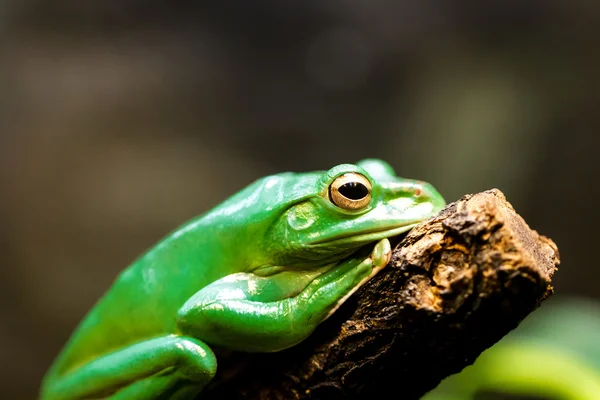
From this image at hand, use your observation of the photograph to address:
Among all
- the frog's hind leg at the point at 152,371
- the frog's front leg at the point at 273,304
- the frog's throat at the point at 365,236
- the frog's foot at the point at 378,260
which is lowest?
the frog's hind leg at the point at 152,371

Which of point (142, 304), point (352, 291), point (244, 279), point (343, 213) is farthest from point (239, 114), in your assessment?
point (352, 291)

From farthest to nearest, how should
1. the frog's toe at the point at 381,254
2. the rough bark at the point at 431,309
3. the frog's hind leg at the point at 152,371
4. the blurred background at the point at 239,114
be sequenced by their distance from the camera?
the blurred background at the point at 239,114
the frog's hind leg at the point at 152,371
the frog's toe at the point at 381,254
the rough bark at the point at 431,309

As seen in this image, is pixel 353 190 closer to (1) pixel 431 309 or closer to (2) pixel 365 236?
(2) pixel 365 236

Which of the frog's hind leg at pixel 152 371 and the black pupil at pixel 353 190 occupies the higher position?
the black pupil at pixel 353 190

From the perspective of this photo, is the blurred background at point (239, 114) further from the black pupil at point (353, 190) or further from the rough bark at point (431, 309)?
the rough bark at point (431, 309)

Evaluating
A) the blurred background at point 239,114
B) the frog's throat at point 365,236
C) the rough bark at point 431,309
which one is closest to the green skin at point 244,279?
the frog's throat at point 365,236

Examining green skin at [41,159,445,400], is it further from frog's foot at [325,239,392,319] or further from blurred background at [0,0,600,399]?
blurred background at [0,0,600,399]

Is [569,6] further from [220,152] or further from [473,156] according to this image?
[220,152]
